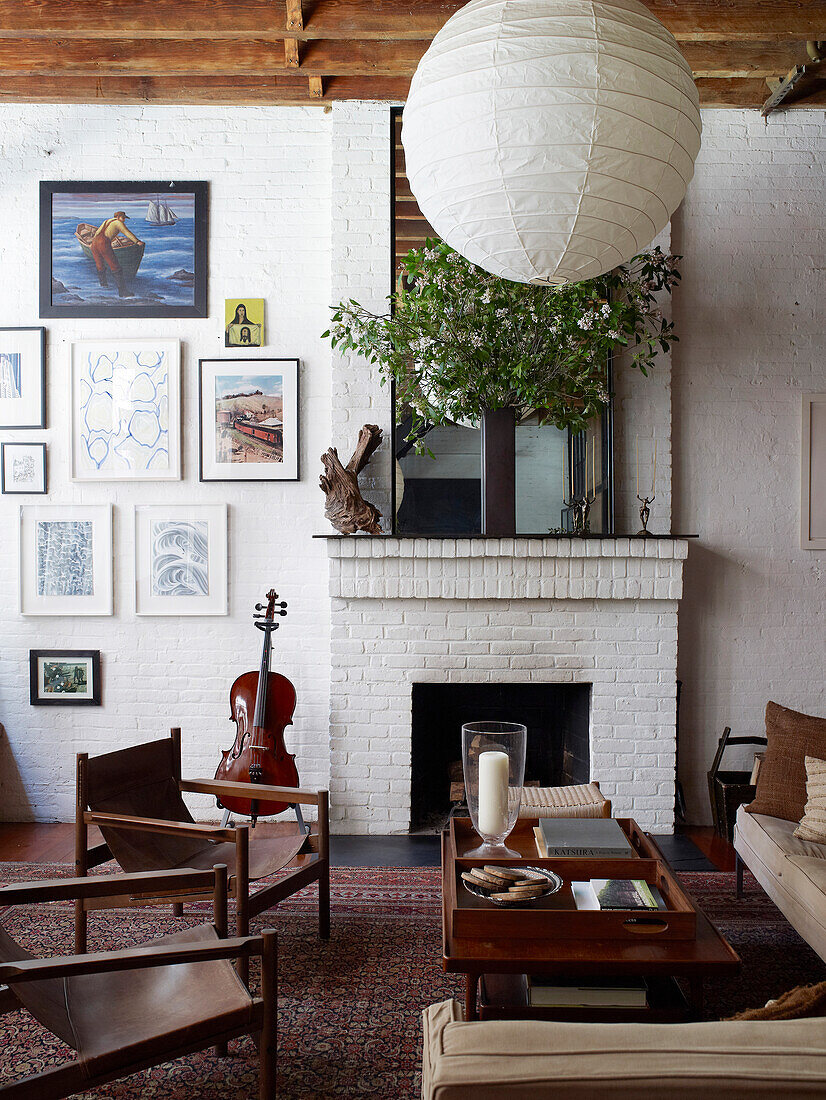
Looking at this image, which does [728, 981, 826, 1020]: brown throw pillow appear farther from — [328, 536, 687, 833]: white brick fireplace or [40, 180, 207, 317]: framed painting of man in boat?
[40, 180, 207, 317]: framed painting of man in boat

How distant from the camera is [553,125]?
1.65 m

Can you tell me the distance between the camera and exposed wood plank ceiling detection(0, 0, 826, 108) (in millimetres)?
3406

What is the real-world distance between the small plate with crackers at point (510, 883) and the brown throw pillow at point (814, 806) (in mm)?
992

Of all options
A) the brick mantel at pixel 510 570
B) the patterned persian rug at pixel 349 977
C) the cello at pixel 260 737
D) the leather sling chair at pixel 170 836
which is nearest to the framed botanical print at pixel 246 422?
the brick mantel at pixel 510 570

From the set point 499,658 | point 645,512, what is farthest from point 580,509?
point 499,658

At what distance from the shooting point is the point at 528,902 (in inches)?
81.4

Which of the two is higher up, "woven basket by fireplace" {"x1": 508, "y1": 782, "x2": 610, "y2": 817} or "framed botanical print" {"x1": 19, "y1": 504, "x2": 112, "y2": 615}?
"framed botanical print" {"x1": 19, "y1": 504, "x2": 112, "y2": 615}

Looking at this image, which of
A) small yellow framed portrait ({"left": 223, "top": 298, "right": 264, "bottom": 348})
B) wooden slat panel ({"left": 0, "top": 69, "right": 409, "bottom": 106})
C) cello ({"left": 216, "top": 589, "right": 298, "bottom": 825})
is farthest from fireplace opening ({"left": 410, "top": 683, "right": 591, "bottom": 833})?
wooden slat panel ({"left": 0, "top": 69, "right": 409, "bottom": 106})

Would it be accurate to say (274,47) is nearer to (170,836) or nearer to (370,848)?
(170,836)

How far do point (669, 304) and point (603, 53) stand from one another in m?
2.60

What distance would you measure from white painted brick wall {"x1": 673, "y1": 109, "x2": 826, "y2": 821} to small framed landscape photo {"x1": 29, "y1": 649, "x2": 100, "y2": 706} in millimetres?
2977

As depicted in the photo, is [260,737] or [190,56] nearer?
[260,737]

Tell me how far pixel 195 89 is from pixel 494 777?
11.8 ft

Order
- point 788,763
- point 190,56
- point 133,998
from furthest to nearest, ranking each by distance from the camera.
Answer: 1. point 190,56
2. point 788,763
3. point 133,998
